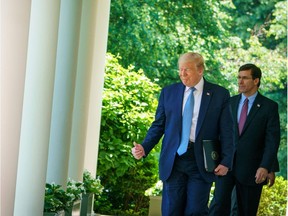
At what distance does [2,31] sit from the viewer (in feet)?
24.5

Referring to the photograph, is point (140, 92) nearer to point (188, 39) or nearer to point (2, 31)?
point (188, 39)

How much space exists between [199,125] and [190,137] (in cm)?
16

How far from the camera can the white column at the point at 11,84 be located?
7.53 m

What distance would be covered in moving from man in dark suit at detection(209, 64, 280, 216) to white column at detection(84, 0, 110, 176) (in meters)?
3.03

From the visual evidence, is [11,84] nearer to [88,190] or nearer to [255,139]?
[255,139]

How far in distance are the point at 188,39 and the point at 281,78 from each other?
3440 mm

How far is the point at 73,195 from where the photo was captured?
1068 centimetres

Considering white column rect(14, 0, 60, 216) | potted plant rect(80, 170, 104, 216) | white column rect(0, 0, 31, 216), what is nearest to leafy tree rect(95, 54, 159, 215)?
potted plant rect(80, 170, 104, 216)

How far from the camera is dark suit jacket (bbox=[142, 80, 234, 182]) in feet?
31.2

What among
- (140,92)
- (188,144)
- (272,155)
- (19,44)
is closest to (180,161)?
(188,144)

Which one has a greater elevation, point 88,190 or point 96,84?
point 96,84

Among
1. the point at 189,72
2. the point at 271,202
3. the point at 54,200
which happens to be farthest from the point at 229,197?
the point at 271,202

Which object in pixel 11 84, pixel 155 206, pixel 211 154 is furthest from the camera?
pixel 155 206

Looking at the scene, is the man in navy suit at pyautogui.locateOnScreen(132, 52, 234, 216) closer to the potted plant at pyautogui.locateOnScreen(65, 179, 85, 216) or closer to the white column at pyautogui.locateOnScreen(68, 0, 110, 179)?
the potted plant at pyautogui.locateOnScreen(65, 179, 85, 216)
